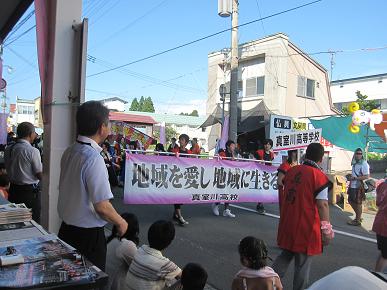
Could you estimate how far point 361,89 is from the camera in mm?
42438

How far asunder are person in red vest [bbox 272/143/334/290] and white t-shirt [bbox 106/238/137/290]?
1818mm


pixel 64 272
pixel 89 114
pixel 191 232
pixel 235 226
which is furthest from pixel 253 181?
pixel 64 272

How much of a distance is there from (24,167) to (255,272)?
3260 mm

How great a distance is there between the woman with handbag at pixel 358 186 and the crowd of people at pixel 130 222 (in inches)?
175

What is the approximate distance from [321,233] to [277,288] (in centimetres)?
123

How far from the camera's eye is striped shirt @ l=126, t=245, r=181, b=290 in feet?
9.51

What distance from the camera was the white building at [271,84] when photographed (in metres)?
22.0

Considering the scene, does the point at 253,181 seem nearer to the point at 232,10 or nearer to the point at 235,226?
the point at 235,226

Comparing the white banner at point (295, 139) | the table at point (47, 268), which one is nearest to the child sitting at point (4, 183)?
the table at point (47, 268)

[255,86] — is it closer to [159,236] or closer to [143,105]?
[159,236]

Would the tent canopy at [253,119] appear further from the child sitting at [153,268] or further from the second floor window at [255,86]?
the child sitting at [153,268]

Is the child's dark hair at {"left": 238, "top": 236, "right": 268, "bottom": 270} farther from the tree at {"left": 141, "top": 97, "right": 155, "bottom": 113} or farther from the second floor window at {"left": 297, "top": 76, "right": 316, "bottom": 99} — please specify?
the tree at {"left": 141, "top": 97, "right": 155, "bottom": 113}

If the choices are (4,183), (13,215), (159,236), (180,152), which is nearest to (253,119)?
(180,152)

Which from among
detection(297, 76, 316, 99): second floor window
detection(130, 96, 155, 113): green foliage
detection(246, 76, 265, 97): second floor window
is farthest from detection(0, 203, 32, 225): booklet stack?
detection(130, 96, 155, 113): green foliage
